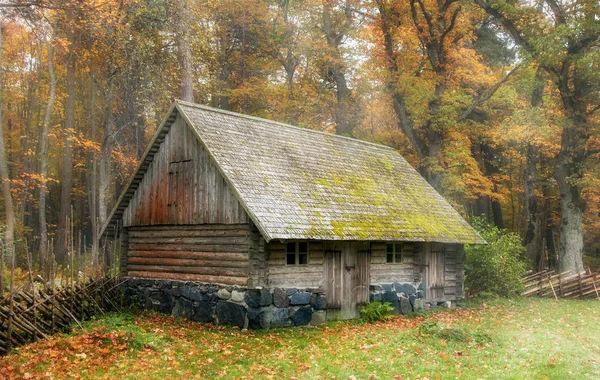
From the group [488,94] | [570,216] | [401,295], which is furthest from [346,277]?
[488,94]

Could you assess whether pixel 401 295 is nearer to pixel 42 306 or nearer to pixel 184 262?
pixel 184 262

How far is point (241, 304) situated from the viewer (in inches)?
565

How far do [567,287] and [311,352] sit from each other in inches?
628

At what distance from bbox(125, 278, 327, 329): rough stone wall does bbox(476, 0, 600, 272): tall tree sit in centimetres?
1530

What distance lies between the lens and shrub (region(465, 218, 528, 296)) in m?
22.6

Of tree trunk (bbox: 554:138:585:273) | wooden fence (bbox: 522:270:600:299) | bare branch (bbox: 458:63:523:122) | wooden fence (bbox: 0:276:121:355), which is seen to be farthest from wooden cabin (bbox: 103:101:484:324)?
bare branch (bbox: 458:63:523:122)

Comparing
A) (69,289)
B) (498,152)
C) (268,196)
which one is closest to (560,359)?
(268,196)

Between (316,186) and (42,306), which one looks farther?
(316,186)

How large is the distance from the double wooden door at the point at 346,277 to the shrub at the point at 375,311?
0.34m

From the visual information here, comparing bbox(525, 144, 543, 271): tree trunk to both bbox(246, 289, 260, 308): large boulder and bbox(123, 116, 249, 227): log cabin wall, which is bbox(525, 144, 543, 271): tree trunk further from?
bbox(246, 289, 260, 308): large boulder

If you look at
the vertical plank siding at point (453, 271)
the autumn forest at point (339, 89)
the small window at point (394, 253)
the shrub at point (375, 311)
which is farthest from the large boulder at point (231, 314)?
the vertical plank siding at point (453, 271)

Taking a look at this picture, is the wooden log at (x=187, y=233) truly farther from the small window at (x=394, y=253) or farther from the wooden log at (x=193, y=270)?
the small window at (x=394, y=253)

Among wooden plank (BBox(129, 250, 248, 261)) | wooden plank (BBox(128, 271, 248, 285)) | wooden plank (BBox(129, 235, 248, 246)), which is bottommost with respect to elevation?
wooden plank (BBox(128, 271, 248, 285))

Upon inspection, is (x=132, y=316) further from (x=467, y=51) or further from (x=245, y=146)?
(x=467, y=51)
